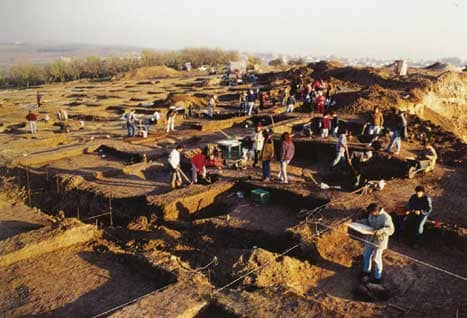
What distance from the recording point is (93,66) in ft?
217

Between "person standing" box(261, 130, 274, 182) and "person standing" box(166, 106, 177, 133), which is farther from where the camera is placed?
"person standing" box(166, 106, 177, 133)

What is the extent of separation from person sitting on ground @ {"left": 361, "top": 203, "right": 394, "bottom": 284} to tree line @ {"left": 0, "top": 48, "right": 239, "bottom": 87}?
189 ft

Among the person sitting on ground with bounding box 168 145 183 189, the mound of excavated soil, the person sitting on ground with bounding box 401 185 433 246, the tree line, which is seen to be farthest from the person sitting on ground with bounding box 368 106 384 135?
the tree line

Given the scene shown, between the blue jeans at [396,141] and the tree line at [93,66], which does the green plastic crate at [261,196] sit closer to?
the blue jeans at [396,141]

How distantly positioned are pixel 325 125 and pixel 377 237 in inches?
356

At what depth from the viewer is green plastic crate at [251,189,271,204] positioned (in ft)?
33.8

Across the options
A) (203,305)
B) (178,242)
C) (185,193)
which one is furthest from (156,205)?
(203,305)

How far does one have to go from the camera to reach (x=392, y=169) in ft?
41.0

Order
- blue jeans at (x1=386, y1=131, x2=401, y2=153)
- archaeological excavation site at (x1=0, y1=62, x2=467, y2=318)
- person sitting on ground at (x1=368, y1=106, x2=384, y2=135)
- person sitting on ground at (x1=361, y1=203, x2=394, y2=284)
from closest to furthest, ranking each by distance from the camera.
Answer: archaeological excavation site at (x1=0, y1=62, x2=467, y2=318) → person sitting on ground at (x1=361, y1=203, x2=394, y2=284) → blue jeans at (x1=386, y1=131, x2=401, y2=153) → person sitting on ground at (x1=368, y1=106, x2=384, y2=135)

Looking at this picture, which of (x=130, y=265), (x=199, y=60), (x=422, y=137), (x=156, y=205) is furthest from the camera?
(x=199, y=60)

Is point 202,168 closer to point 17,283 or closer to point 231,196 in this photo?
point 231,196

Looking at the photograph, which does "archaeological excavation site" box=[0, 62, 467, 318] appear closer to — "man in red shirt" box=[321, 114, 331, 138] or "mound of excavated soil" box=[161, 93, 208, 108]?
"man in red shirt" box=[321, 114, 331, 138]

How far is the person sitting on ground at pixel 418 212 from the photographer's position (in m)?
7.62

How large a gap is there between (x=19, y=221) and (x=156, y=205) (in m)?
3.04
